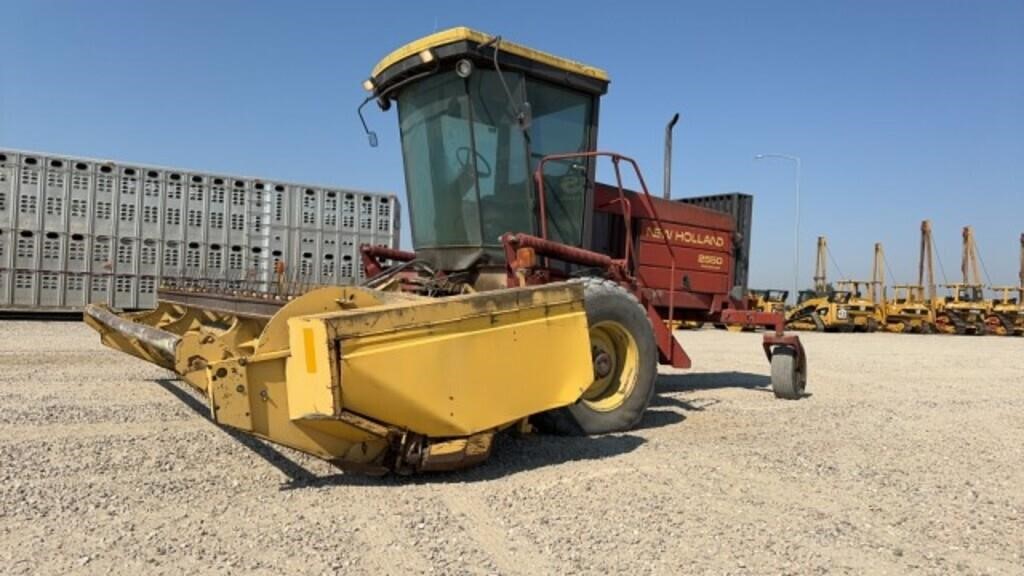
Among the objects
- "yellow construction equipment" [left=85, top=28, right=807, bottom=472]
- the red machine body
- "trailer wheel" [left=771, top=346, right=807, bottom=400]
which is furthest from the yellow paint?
"trailer wheel" [left=771, top=346, right=807, bottom=400]

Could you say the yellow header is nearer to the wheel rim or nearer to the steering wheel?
the steering wheel

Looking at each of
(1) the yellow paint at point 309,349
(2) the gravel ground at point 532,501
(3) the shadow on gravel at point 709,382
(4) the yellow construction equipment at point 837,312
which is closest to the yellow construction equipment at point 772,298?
(4) the yellow construction equipment at point 837,312

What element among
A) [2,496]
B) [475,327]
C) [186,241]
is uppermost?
[186,241]

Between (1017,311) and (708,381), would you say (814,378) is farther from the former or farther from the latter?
(1017,311)

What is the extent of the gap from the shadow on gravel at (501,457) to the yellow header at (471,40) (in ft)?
9.96

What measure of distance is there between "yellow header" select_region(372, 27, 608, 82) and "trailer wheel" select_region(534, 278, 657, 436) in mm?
1949

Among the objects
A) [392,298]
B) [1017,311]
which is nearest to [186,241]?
[392,298]

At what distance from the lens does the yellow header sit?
578cm

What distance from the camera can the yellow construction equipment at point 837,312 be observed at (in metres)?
27.1

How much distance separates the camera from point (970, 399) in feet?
28.2

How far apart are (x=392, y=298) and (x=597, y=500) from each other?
1.82m

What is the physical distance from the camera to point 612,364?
5.75 m

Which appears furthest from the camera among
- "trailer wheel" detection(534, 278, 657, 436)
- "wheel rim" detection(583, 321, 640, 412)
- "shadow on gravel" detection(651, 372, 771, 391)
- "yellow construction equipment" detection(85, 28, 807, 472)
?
"shadow on gravel" detection(651, 372, 771, 391)

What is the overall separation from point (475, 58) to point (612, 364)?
261 cm
